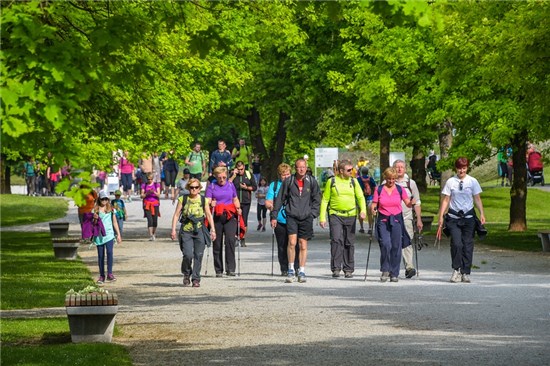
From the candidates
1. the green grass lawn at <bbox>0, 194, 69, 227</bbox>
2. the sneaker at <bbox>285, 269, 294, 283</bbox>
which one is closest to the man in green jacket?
the sneaker at <bbox>285, 269, 294, 283</bbox>

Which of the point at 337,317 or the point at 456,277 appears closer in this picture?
the point at 337,317

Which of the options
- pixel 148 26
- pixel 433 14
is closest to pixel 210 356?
pixel 148 26

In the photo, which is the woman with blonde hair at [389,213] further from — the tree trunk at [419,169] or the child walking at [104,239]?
the tree trunk at [419,169]

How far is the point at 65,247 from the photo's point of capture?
88.4 ft

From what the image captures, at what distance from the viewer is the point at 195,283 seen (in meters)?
21.0

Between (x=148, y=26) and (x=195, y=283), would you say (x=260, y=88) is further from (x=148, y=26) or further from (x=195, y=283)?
(x=148, y=26)

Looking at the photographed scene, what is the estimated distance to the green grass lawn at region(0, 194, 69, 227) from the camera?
148 feet

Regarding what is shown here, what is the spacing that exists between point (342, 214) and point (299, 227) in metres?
0.87

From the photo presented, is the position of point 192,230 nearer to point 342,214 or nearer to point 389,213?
point 342,214

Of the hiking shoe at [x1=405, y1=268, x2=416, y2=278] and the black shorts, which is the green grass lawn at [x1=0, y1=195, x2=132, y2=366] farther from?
the hiking shoe at [x1=405, y1=268, x2=416, y2=278]

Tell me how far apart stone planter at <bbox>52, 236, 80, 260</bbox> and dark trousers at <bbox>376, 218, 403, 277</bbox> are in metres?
7.21

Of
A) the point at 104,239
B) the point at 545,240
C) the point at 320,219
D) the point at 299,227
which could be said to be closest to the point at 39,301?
the point at 104,239

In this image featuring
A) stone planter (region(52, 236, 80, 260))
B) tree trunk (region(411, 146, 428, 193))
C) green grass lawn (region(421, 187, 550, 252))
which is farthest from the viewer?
tree trunk (region(411, 146, 428, 193))

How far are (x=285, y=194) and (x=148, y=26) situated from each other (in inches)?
392
